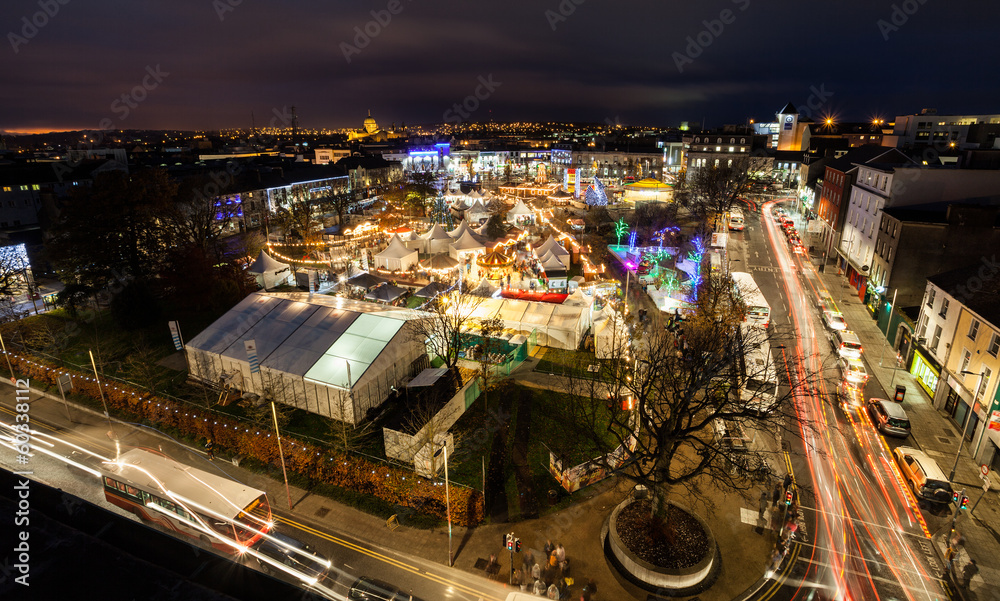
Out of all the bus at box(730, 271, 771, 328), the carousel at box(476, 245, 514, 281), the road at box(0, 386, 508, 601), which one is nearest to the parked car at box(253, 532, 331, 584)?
the road at box(0, 386, 508, 601)

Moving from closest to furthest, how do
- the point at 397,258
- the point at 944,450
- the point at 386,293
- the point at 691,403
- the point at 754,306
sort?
the point at 944,450
the point at 691,403
the point at 754,306
the point at 386,293
the point at 397,258

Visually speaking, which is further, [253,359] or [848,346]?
[848,346]

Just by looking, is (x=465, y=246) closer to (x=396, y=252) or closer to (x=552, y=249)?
(x=396, y=252)

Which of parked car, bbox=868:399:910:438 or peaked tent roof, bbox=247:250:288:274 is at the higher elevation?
peaked tent roof, bbox=247:250:288:274

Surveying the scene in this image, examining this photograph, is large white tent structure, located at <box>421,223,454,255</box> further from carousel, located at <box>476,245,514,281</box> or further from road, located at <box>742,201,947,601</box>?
road, located at <box>742,201,947,601</box>

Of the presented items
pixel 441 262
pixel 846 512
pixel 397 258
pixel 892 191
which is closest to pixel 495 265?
pixel 441 262

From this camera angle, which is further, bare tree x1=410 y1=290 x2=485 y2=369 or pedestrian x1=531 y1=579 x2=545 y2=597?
bare tree x1=410 y1=290 x2=485 y2=369

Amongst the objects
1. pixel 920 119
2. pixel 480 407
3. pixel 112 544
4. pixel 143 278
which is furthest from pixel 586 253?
pixel 920 119

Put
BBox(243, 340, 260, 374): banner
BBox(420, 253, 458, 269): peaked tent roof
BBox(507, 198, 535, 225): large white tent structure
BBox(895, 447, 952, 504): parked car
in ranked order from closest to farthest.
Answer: BBox(895, 447, 952, 504): parked car → BBox(243, 340, 260, 374): banner → BBox(420, 253, 458, 269): peaked tent roof → BBox(507, 198, 535, 225): large white tent structure
